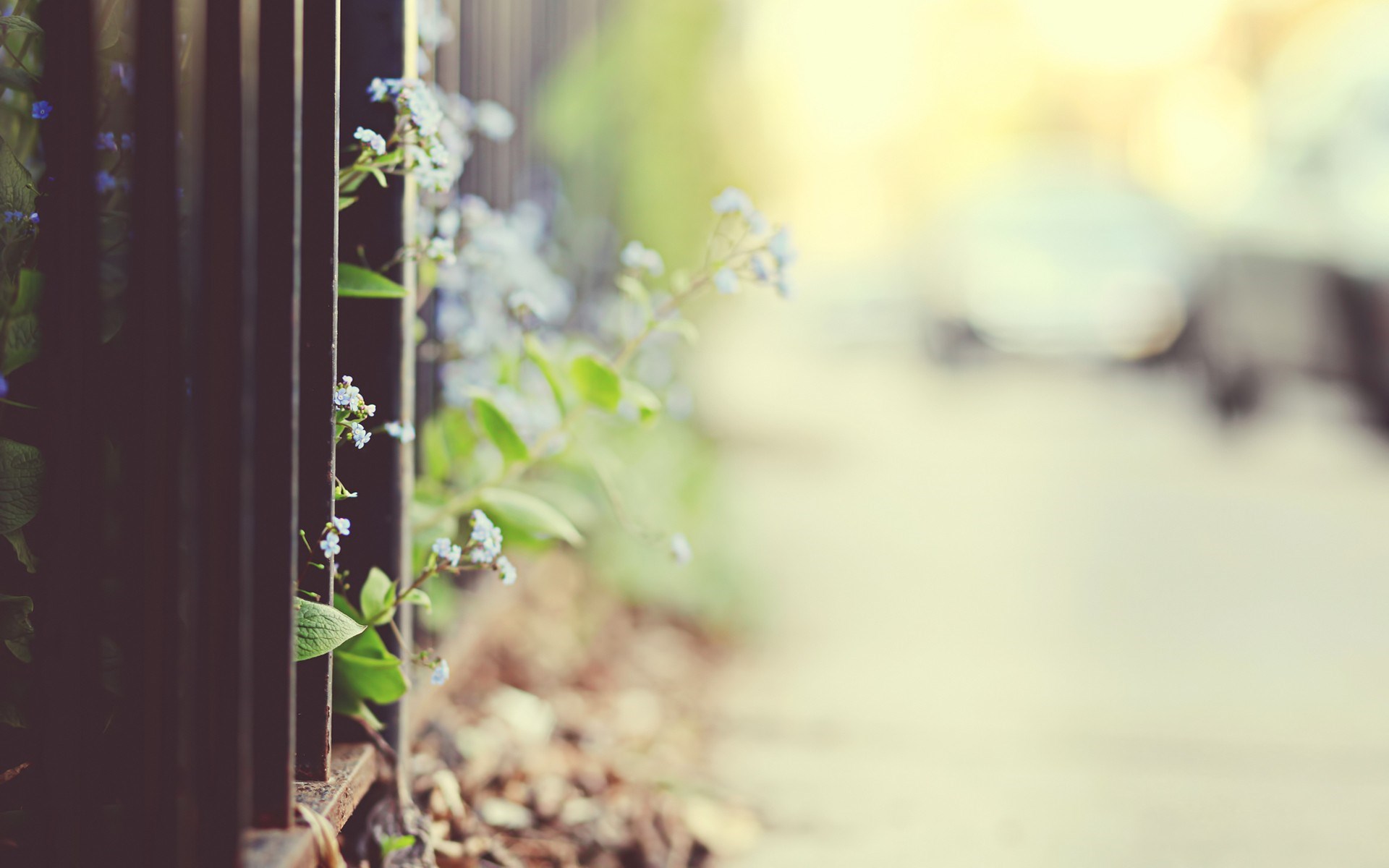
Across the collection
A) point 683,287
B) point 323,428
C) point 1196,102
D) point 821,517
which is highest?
point 1196,102

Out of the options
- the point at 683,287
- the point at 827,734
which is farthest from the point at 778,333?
the point at 683,287

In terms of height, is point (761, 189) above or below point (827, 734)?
above

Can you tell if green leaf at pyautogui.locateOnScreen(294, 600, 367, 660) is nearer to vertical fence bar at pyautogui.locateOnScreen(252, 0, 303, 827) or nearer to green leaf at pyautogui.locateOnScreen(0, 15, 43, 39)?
vertical fence bar at pyautogui.locateOnScreen(252, 0, 303, 827)

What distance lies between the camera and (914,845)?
2172 millimetres

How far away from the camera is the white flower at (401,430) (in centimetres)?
151

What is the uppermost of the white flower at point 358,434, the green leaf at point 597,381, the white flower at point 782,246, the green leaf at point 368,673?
the white flower at point 782,246

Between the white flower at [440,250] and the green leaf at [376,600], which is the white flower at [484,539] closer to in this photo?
the green leaf at [376,600]

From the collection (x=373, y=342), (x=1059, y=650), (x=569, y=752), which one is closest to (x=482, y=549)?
(x=373, y=342)

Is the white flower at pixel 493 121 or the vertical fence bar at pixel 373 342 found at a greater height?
the white flower at pixel 493 121

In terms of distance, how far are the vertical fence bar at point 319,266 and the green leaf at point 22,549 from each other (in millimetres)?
269

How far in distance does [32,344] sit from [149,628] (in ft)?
1.23

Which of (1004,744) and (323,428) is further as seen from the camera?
(1004,744)

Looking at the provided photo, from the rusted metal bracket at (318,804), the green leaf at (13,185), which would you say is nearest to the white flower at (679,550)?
the rusted metal bracket at (318,804)

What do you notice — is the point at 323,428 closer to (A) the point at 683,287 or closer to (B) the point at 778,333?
(A) the point at 683,287
